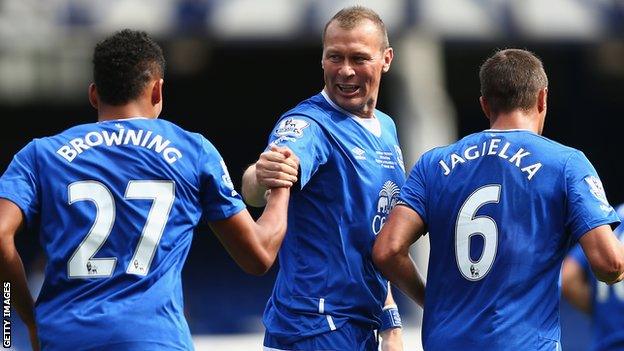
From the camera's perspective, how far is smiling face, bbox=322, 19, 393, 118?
570cm

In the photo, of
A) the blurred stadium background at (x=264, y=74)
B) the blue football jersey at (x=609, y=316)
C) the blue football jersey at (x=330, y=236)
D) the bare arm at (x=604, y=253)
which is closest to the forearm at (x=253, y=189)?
the blue football jersey at (x=330, y=236)

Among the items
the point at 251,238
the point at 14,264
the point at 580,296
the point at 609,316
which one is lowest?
the point at 580,296

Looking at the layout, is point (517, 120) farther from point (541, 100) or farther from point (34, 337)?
point (34, 337)

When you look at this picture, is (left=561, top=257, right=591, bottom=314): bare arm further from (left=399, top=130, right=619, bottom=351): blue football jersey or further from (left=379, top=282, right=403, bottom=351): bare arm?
Answer: (left=399, top=130, right=619, bottom=351): blue football jersey

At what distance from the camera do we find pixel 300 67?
21578 mm

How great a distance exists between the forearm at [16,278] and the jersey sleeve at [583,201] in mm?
2188

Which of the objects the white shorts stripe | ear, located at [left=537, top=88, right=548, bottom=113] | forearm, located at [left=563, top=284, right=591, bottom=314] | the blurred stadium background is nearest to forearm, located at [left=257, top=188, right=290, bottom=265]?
the white shorts stripe

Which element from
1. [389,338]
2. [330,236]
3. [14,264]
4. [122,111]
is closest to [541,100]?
[330,236]

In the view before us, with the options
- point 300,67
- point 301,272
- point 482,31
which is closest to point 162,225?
point 301,272

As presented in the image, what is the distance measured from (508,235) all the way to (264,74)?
17334 mm

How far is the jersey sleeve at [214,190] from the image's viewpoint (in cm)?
475

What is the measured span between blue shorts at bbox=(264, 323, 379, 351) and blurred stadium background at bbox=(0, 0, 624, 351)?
7.92 m

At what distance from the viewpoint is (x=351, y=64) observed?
570 cm

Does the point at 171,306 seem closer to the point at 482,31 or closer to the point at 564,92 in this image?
the point at 482,31
